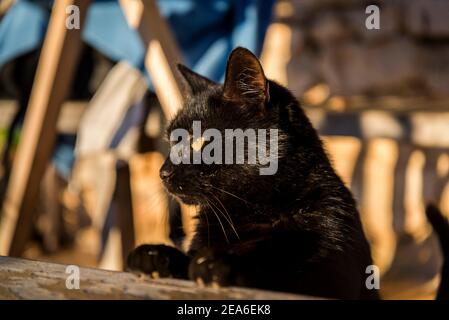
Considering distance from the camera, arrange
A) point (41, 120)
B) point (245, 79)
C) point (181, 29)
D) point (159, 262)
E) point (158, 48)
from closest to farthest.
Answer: point (159, 262) → point (245, 79) → point (158, 48) → point (41, 120) → point (181, 29)

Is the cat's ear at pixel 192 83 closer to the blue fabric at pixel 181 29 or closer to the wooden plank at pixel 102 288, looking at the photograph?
the blue fabric at pixel 181 29

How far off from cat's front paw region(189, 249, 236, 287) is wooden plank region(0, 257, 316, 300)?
2 cm

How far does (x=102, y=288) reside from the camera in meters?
0.98

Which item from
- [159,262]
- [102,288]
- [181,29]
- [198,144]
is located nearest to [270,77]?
[181,29]

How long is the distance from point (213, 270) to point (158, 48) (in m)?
0.99

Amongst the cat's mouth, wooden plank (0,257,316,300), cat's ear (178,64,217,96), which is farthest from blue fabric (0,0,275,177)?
wooden plank (0,257,316,300)

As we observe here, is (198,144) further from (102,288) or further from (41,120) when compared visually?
(41,120)

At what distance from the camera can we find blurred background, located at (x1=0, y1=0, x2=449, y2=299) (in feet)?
7.77

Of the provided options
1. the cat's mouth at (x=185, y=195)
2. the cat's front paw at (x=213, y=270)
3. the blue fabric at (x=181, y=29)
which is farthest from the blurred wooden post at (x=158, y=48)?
the cat's front paw at (x=213, y=270)

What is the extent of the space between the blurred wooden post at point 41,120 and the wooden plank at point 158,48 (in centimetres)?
18

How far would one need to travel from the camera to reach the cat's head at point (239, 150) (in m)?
1.35

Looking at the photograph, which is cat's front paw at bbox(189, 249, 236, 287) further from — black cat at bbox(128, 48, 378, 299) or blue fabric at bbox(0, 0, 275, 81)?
blue fabric at bbox(0, 0, 275, 81)

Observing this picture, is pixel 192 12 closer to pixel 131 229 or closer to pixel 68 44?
pixel 68 44

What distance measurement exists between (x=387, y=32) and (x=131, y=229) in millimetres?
1681
